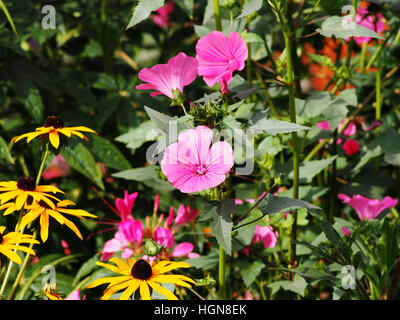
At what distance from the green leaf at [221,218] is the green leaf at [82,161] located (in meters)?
0.39

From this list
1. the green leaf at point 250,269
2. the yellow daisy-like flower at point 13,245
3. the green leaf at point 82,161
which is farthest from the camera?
the green leaf at point 82,161

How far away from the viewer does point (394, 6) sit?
2.93 ft

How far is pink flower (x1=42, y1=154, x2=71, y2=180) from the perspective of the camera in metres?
1.24

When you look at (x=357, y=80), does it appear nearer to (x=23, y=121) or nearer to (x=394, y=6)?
(x=394, y=6)

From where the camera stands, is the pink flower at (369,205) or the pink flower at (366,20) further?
the pink flower at (366,20)

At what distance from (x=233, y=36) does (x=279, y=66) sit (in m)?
0.11

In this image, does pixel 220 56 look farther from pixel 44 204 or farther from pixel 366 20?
pixel 366 20

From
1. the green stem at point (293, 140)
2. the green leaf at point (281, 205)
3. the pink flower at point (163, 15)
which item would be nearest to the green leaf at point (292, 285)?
the green stem at point (293, 140)

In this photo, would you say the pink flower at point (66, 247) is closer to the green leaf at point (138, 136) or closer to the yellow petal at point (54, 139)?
the green leaf at point (138, 136)

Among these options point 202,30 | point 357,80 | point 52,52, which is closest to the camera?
point 202,30

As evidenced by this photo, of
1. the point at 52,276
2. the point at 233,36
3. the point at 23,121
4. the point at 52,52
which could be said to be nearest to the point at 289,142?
the point at 233,36

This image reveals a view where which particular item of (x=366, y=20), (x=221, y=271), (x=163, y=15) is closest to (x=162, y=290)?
(x=221, y=271)

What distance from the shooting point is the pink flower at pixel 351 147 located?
1025mm

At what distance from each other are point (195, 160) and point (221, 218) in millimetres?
65
